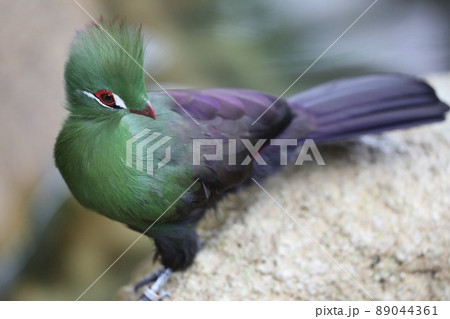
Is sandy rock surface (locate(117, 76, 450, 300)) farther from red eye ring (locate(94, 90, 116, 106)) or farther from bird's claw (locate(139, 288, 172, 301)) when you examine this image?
red eye ring (locate(94, 90, 116, 106))

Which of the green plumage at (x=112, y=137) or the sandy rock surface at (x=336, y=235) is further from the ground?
the green plumage at (x=112, y=137)

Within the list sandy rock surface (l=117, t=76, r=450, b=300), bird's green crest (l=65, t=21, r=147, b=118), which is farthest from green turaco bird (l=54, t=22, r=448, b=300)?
sandy rock surface (l=117, t=76, r=450, b=300)

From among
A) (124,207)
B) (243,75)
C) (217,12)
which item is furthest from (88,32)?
(217,12)

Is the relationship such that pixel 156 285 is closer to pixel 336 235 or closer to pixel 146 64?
pixel 336 235

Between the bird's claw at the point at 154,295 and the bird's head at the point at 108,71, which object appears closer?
the bird's head at the point at 108,71

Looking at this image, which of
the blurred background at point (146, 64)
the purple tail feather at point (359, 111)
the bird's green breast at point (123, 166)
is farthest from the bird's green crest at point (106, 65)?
the purple tail feather at point (359, 111)

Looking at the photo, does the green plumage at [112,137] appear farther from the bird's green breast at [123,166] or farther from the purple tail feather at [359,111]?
the purple tail feather at [359,111]

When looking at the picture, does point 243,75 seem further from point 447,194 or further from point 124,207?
point 124,207
